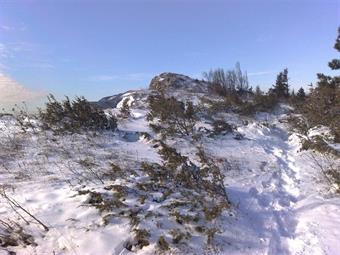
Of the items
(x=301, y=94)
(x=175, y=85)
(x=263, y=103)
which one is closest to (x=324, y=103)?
(x=263, y=103)

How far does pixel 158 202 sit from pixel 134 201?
40 cm

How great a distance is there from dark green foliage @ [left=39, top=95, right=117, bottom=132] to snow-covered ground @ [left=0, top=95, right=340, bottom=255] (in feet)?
1.82

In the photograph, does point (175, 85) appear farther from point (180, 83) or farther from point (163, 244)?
point (163, 244)

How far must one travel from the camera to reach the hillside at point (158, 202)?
4633 millimetres

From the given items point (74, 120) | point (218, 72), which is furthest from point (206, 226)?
point (218, 72)

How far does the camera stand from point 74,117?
1182cm

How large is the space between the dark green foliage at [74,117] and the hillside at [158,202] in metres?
1.47

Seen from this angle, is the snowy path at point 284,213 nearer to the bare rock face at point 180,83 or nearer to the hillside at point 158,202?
the hillside at point 158,202

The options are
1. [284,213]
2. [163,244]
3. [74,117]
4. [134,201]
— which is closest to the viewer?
[163,244]

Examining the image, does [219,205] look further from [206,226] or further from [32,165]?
[32,165]

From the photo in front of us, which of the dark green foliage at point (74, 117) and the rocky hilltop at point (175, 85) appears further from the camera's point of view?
the rocky hilltop at point (175, 85)

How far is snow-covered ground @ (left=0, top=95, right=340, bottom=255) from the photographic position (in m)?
4.66

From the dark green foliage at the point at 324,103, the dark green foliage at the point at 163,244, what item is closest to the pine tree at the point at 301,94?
the dark green foliage at the point at 324,103

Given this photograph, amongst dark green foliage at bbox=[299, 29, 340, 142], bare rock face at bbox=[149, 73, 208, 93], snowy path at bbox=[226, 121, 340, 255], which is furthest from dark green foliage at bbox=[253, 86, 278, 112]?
bare rock face at bbox=[149, 73, 208, 93]
